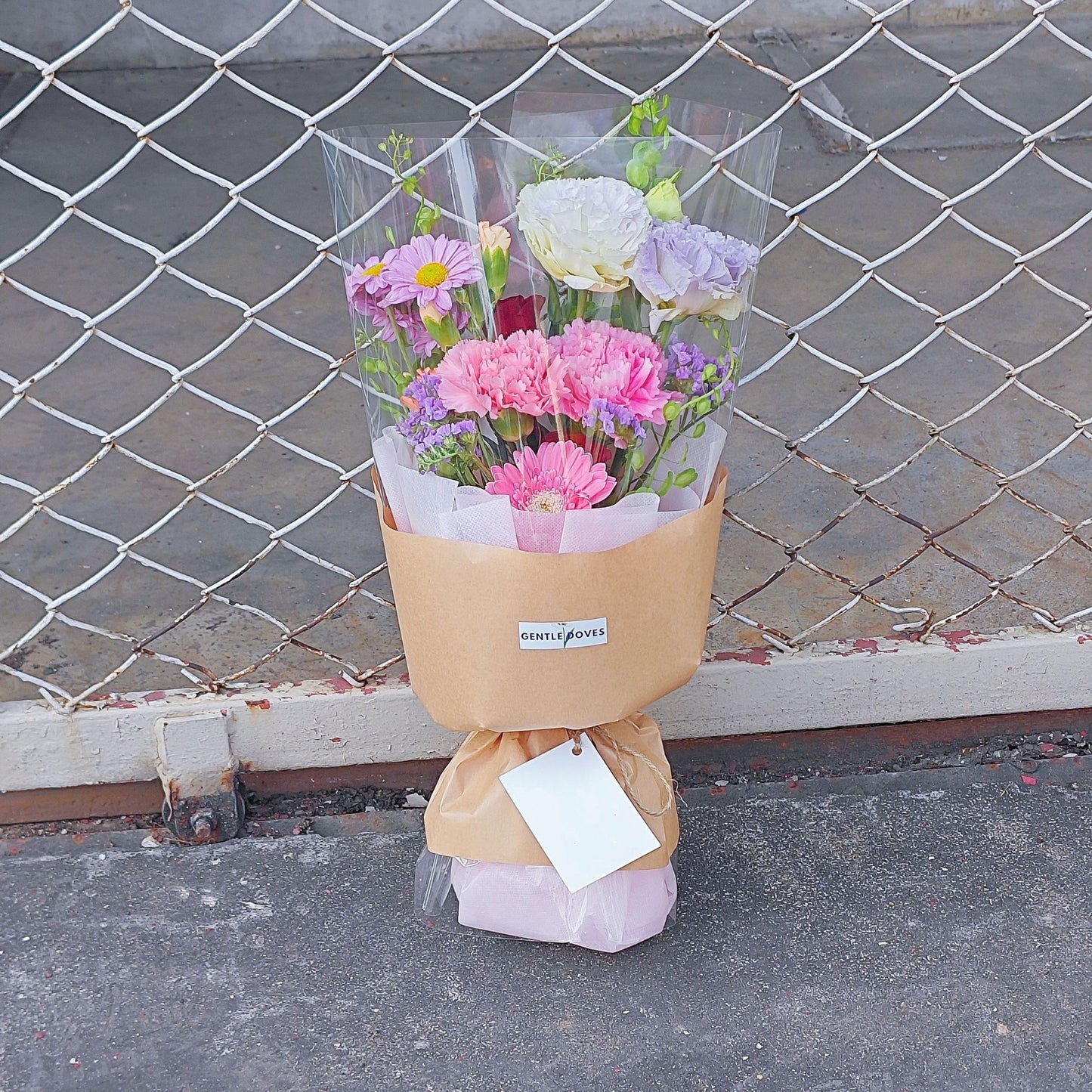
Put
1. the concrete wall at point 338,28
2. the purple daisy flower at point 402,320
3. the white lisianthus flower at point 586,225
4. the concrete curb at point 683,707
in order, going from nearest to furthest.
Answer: the white lisianthus flower at point 586,225 < the purple daisy flower at point 402,320 < the concrete curb at point 683,707 < the concrete wall at point 338,28

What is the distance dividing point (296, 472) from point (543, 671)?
1.32 m

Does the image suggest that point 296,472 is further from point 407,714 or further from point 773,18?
point 773,18

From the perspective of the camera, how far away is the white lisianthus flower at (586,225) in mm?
1025

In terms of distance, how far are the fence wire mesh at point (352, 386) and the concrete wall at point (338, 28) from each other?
1.83 ft

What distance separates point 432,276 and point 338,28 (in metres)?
4.58

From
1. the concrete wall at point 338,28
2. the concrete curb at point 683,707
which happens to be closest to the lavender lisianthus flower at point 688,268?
the concrete curb at point 683,707

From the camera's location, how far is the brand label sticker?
1157 mm

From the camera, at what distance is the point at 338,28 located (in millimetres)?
5125

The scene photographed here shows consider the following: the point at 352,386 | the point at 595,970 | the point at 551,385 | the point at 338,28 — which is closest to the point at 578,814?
the point at 595,970

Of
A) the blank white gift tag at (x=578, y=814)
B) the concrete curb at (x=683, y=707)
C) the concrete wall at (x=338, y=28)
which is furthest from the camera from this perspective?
the concrete wall at (x=338, y=28)

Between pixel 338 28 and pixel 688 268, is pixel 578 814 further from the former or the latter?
pixel 338 28

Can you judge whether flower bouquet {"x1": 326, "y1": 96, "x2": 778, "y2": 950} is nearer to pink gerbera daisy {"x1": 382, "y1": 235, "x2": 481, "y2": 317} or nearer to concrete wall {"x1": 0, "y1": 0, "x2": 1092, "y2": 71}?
pink gerbera daisy {"x1": 382, "y1": 235, "x2": 481, "y2": 317}

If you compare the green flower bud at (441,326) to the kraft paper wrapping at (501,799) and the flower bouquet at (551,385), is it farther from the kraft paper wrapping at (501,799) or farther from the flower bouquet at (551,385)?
the kraft paper wrapping at (501,799)

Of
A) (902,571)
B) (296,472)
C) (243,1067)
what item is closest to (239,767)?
(243,1067)
